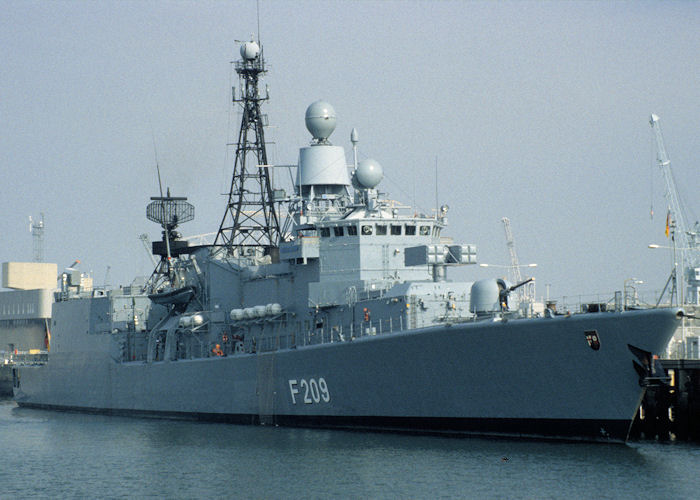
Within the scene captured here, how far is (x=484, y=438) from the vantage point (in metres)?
26.0

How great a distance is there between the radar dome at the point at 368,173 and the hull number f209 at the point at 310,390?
19.5 feet

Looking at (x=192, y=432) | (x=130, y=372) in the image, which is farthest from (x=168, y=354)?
(x=192, y=432)

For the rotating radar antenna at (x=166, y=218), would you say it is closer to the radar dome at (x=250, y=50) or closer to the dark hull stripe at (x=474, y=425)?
the radar dome at (x=250, y=50)

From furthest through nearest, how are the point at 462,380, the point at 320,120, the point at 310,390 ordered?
the point at 320,120 → the point at 310,390 → the point at 462,380

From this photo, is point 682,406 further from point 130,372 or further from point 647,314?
point 130,372

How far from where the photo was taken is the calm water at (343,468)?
21047 mm

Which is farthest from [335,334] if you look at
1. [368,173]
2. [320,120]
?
[320,120]

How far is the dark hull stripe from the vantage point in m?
24.2

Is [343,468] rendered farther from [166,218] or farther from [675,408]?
[166,218]

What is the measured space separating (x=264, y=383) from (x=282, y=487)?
33.7 ft

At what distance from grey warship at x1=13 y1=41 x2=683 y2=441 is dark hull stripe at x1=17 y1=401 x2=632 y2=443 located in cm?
4

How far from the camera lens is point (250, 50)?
39500 millimetres

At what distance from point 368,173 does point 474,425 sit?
8.86 meters

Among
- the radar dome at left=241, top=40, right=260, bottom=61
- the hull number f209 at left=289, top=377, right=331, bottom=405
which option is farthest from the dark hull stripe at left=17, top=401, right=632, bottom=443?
the radar dome at left=241, top=40, right=260, bottom=61
